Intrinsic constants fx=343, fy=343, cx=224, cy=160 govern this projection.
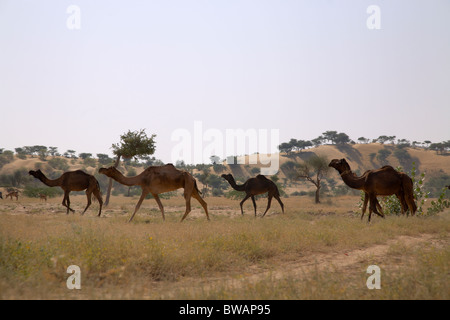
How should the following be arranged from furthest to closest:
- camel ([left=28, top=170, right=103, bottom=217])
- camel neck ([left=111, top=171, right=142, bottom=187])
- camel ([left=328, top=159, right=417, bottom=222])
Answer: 1. camel ([left=28, top=170, right=103, bottom=217])
2. camel neck ([left=111, top=171, right=142, bottom=187])
3. camel ([left=328, top=159, right=417, bottom=222])

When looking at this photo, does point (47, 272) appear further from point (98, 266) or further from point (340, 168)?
point (340, 168)

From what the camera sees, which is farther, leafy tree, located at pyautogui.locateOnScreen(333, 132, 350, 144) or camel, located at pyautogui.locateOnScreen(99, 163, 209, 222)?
leafy tree, located at pyautogui.locateOnScreen(333, 132, 350, 144)

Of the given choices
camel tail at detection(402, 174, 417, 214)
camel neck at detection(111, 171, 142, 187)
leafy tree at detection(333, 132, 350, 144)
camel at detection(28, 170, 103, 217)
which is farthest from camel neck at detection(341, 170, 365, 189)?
leafy tree at detection(333, 132, 350, 144)

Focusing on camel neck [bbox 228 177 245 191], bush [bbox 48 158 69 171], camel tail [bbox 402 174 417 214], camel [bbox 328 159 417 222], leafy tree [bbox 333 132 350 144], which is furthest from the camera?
leafy tree [bbox 333 132 350 144]

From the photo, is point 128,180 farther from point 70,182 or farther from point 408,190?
point 408,190

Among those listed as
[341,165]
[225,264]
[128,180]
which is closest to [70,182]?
[128,180]

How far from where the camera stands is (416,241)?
31.5ft

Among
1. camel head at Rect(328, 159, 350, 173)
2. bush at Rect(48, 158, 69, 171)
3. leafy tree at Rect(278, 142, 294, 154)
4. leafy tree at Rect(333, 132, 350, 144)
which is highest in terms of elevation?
leafy tree at Rect(333, 132, 350, 144)

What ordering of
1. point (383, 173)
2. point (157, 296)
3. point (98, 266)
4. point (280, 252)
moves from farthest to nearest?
1. point (383, 173)
2. point (280, 252)
3. point (98, 266)
4. point (157, 296)

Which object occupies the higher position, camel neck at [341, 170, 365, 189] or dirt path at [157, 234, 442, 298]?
camel neck at [341, 170, 365, 189]

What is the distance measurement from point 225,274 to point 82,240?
3.22m

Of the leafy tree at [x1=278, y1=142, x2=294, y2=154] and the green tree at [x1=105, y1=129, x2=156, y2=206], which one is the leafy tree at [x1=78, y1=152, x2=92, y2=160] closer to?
the leafy tree at [x1=278, y1=142, x2=294, y2=154]

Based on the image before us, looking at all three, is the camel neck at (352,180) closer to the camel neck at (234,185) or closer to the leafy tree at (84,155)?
the camel neck at (234,185)
